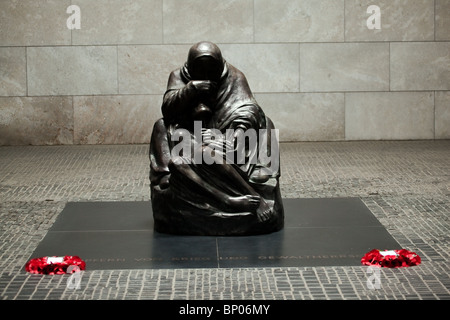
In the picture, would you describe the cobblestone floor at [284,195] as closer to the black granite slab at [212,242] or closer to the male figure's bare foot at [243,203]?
the black granite slab at [212,242]

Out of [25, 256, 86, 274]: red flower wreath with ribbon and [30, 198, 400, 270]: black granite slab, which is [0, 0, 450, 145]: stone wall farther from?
[25, 256, 86, 274]: red flower wreath with ribbon

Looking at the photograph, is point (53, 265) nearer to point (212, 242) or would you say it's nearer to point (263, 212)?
point (212, 242)

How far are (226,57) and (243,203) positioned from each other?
258 inches

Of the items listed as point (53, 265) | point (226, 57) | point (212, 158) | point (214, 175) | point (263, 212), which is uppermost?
point (226, 57)

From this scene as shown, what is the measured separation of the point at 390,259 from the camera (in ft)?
23.2

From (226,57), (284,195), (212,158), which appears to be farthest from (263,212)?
(226,57)

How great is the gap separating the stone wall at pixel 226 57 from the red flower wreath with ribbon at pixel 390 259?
7390 millimetres

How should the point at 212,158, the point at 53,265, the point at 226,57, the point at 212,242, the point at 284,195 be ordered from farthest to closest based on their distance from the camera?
the point at 226,57 → the point at 284,195 → the point at 212,158 → the point at 212,242 → the point at 53,265

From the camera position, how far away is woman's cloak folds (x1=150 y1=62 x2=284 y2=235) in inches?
319

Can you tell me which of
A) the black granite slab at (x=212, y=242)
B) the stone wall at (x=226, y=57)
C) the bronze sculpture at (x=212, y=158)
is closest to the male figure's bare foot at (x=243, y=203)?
the bronze sculpture at (x=212, y=158)

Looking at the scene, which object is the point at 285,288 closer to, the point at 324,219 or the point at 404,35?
the point at 324,219

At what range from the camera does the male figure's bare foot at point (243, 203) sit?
8070 millimetres

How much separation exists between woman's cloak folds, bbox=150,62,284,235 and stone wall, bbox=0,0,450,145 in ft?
18.0

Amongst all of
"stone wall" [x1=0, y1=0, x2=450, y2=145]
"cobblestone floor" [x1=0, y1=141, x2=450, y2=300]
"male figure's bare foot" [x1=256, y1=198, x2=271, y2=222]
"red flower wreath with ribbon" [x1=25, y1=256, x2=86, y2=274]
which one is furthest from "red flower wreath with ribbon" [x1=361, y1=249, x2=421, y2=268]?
"stone wall" [x1=0, y1=0, x2=450, y2=145]
